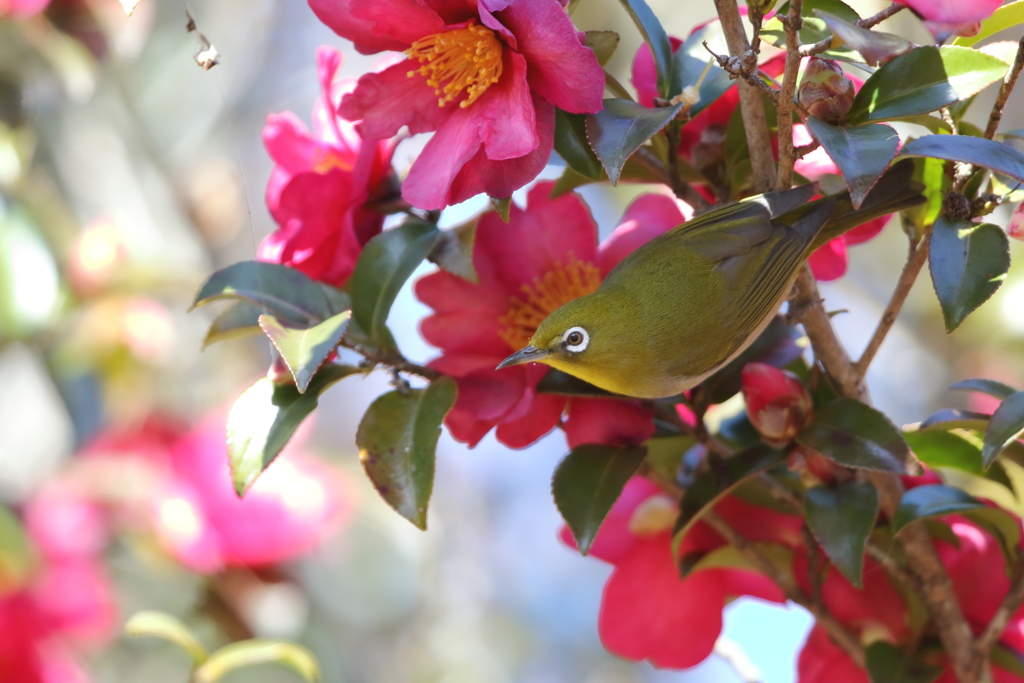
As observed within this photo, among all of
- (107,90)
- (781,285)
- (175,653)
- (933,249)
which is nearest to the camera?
(933,249)

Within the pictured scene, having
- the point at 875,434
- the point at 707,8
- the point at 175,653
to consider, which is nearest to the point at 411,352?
the point at 175,653

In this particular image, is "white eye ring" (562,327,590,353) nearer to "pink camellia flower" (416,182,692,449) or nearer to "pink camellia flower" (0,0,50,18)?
"pink camellia flower" (416,182,692,449)

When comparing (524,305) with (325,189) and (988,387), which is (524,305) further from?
(988,387)

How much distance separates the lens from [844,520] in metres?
0.46

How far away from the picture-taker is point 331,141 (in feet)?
1.90

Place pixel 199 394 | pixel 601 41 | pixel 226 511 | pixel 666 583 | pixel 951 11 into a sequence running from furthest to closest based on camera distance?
pixel 199 394
pixel 226 511
pixel 666 583
pixel 601 41
pixel 951 11

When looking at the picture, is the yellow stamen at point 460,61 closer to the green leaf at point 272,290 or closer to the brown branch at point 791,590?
the green leaf at point 272,290

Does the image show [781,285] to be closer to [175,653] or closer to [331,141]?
[331,141]

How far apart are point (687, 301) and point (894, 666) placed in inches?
10.0

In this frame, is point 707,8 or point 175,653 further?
point 707,8

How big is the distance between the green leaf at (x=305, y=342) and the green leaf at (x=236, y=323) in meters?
0.07

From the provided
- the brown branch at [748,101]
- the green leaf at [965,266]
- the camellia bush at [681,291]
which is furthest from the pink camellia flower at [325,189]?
the green leaf at [965,266]

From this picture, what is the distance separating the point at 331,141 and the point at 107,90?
40.3 inches

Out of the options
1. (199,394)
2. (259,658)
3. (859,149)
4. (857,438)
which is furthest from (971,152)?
(199,394)
